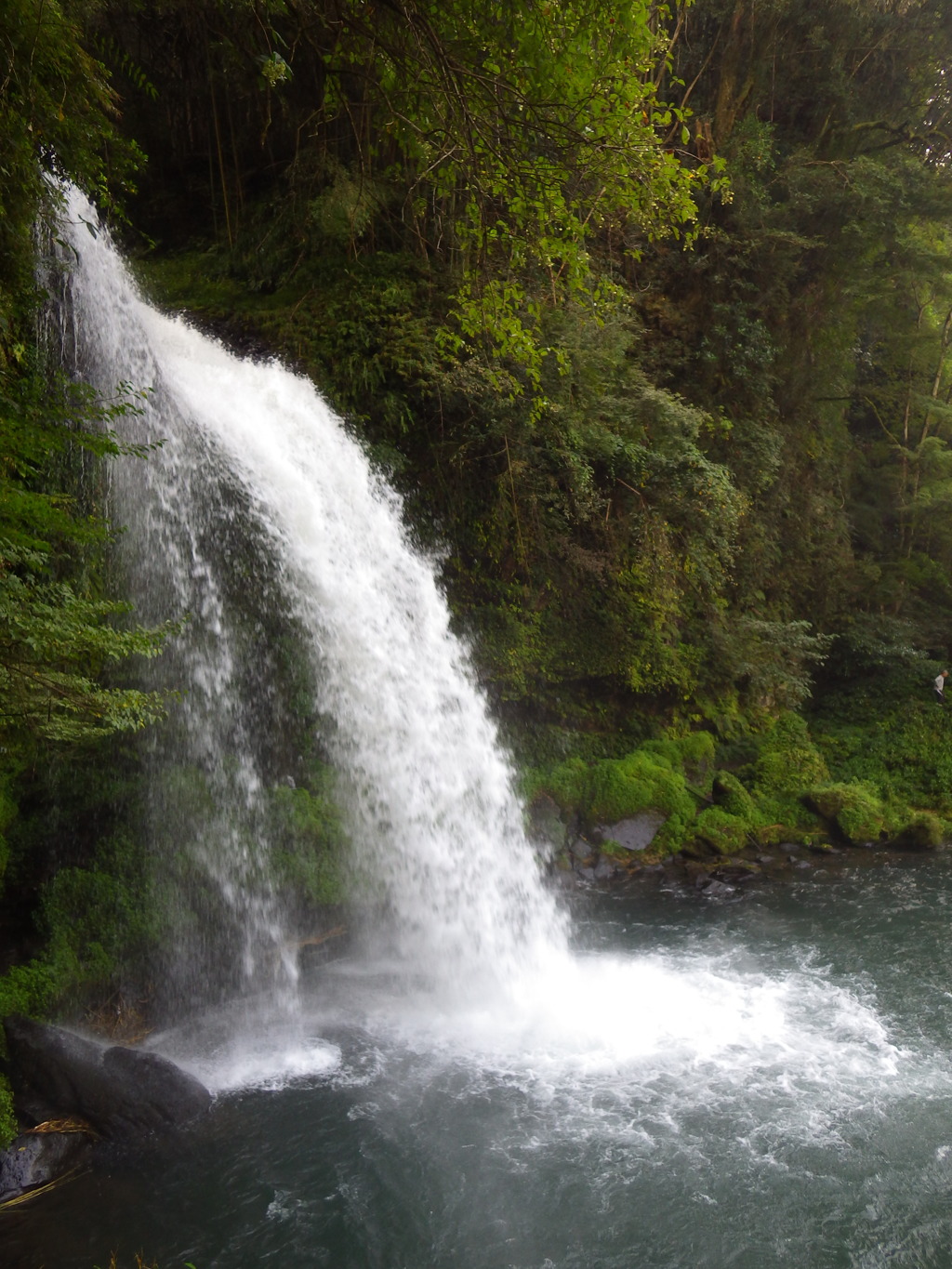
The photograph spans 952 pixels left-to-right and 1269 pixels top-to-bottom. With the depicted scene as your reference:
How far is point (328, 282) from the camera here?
10117 mm

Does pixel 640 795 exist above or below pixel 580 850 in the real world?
above

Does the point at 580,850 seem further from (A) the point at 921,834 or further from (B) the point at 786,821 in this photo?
(A) the point at 921,834

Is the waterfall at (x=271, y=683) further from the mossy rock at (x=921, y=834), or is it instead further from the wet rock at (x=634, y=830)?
the mossy rock at (x=921, y=834)

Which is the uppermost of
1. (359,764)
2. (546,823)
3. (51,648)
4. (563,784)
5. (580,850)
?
(51,648)

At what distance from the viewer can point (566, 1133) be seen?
5.16 meters

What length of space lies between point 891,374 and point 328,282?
11254 mm

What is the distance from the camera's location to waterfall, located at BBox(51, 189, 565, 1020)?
6.92 m

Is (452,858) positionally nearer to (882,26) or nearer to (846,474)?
(846,474)

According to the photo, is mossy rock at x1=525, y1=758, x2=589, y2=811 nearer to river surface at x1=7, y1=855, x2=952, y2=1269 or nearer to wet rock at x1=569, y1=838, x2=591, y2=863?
wet rock at x1=569, y1=838, x2=591, y2=863

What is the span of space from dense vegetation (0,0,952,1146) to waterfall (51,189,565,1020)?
49 cm

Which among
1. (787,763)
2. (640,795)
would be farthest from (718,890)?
(787,763)

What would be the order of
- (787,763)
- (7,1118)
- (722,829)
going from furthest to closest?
(787,763)
(722,829)
(7,1118)

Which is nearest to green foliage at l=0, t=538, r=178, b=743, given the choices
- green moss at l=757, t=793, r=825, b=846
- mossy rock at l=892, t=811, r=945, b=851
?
green moss at l=757, t=793, r=825, b=846

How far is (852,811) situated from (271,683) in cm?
759
